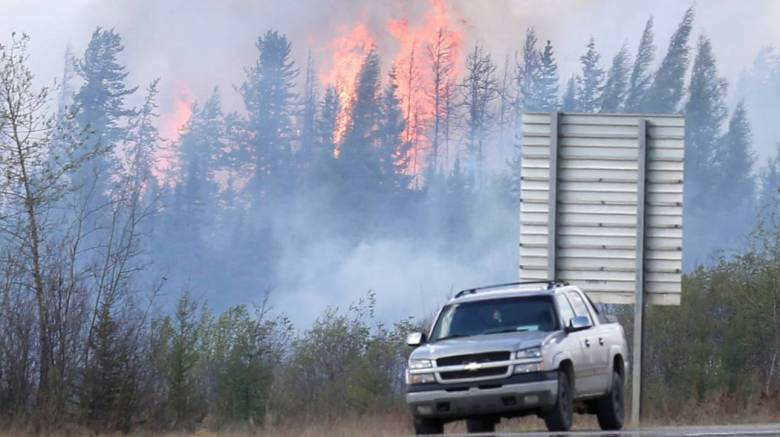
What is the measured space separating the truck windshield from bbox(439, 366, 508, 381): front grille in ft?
3.46

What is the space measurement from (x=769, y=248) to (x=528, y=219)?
1079cm

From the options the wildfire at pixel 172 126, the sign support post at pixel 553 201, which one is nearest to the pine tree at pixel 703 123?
the wildfire at pixel 172 126

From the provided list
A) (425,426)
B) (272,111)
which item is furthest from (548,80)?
(425,426)

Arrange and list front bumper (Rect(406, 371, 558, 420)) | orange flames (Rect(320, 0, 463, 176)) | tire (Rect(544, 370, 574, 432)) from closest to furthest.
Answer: front bumper (Rect(406, 371, 558, 420)) → tire (Rect(544, 370, 574, 432)) → orange flames (Rect(320, 0, 463, 176))

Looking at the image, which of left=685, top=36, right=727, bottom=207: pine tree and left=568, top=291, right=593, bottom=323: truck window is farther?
left=685, top=36, right=727, bottom=207: pine tree

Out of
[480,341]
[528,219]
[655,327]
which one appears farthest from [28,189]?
[655,327]

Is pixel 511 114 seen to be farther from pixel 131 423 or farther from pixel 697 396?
pixel 131 423

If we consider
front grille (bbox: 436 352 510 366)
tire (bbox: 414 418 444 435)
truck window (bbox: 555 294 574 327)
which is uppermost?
truck window (bbox: 555 294 574 327)

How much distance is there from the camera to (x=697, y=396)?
1359 inches

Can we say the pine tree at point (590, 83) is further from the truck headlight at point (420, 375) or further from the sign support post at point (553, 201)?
the truck headlight at point (420, 375)

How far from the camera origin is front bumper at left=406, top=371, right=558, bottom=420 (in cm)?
1984

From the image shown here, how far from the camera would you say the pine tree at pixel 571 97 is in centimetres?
10569

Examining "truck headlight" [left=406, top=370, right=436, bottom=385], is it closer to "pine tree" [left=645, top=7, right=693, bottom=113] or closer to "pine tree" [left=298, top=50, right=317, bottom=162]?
"pine tree" [left=645, top=7, right=693, bottom=113]

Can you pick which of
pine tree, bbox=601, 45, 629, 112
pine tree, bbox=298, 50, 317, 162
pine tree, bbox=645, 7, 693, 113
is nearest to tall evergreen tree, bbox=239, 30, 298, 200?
pine tree, bbox=298, 50, 317, 162
